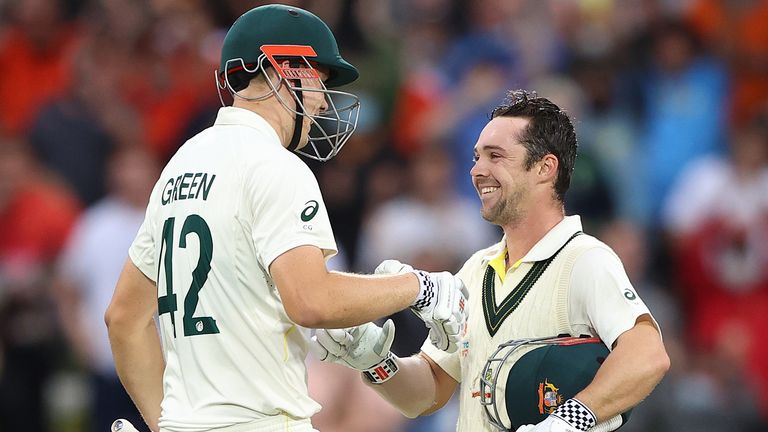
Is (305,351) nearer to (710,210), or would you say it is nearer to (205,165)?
(205,165)

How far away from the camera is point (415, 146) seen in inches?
400

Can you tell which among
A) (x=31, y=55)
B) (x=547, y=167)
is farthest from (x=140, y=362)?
(x=31, y=55)

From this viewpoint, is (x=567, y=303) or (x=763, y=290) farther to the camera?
(x=763, y=290)

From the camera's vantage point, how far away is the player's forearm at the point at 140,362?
4926 millimetres

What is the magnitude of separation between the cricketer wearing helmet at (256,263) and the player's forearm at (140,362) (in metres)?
0.28

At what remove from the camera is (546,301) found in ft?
15.9

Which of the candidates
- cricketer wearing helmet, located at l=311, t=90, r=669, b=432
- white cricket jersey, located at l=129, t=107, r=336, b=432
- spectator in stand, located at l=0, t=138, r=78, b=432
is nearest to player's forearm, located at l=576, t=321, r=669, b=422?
cricketer wearing helmet, located at l=311, t=90, r=669, b=432

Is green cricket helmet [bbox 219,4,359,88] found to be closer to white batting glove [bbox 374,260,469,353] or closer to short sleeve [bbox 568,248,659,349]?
white batting glove [bbox 374,260,469,353]

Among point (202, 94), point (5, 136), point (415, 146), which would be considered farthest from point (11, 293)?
point (415, 146)

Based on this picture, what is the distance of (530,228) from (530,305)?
1.21ft

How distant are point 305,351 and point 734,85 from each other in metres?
7.33

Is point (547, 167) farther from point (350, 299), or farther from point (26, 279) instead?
point (26, 279)

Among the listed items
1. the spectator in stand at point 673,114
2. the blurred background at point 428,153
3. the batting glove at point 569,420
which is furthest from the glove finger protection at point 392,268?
the spectator in stand at point 673,114

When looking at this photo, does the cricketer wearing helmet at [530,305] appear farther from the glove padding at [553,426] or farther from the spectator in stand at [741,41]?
the spectator in stand at [741,41]
